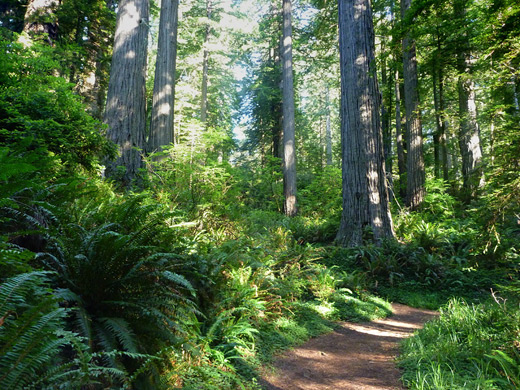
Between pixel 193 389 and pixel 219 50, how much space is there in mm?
24200

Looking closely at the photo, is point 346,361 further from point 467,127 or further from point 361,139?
point 467,127

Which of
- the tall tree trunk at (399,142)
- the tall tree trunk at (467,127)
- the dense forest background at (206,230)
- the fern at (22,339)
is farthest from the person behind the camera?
the tall tree trunk at (399,142)

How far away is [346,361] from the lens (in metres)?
3.90

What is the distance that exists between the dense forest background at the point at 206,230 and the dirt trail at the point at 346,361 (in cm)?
22

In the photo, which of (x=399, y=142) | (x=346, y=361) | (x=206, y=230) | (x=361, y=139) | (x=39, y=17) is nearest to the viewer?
(x=346, y=361)

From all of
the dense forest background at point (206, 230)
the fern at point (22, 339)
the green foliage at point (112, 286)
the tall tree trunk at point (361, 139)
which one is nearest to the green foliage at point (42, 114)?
the dense forest background at point (206, 230)

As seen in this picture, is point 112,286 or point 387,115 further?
point 387,115

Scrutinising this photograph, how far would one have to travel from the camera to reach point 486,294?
6203mm

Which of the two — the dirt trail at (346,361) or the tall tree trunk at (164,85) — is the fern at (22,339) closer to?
the dirt trail at (346,361)

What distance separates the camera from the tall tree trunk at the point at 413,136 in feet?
38.7

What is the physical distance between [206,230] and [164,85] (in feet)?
19.7

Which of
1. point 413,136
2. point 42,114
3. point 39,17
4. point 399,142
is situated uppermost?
point 39,17

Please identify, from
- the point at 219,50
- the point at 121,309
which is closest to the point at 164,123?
the point at 121,309

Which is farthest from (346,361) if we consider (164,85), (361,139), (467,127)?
(467,127)
